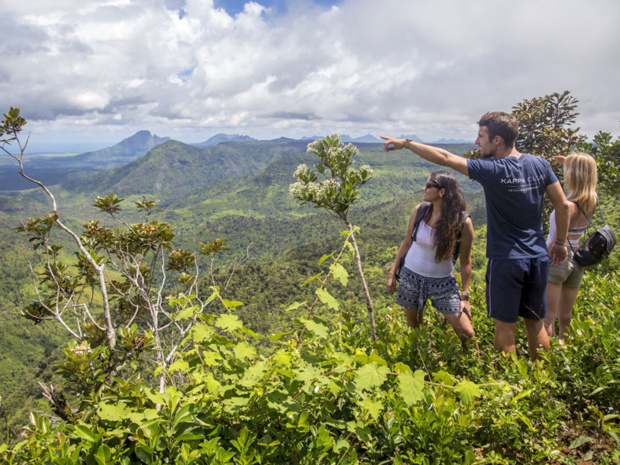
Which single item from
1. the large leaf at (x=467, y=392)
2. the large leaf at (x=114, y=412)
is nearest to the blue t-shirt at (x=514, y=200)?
the large leaf at (x=467, y=392)

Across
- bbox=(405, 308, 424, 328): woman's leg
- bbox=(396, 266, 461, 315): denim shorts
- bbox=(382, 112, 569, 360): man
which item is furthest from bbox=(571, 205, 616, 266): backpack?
bbox=(405, 308, 424, 328): woman's leg

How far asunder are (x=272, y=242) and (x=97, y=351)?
152222 mm

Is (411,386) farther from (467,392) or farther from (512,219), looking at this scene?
(512,219)

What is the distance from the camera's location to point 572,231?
131 inches

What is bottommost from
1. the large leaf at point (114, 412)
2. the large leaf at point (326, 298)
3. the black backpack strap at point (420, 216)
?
the large leaf at point (114, 412)

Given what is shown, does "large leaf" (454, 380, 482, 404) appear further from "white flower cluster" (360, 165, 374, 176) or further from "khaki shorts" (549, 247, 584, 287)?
"khaki shorts" (549, 247, 584, 287)

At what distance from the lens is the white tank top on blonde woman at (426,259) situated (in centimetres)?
300

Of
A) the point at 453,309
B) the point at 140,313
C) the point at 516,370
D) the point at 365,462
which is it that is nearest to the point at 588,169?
the point at 453,309

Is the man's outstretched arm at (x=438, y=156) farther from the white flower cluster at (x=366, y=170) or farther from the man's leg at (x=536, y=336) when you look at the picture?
the man's leg at (x=536, y=336)

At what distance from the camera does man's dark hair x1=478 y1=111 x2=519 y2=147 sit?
2.56 metres

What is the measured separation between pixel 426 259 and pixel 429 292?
0.31 m

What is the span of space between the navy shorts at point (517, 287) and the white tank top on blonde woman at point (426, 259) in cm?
38

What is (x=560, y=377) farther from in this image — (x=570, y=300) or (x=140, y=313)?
(x=140, y=313)

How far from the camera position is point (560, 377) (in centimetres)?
216
